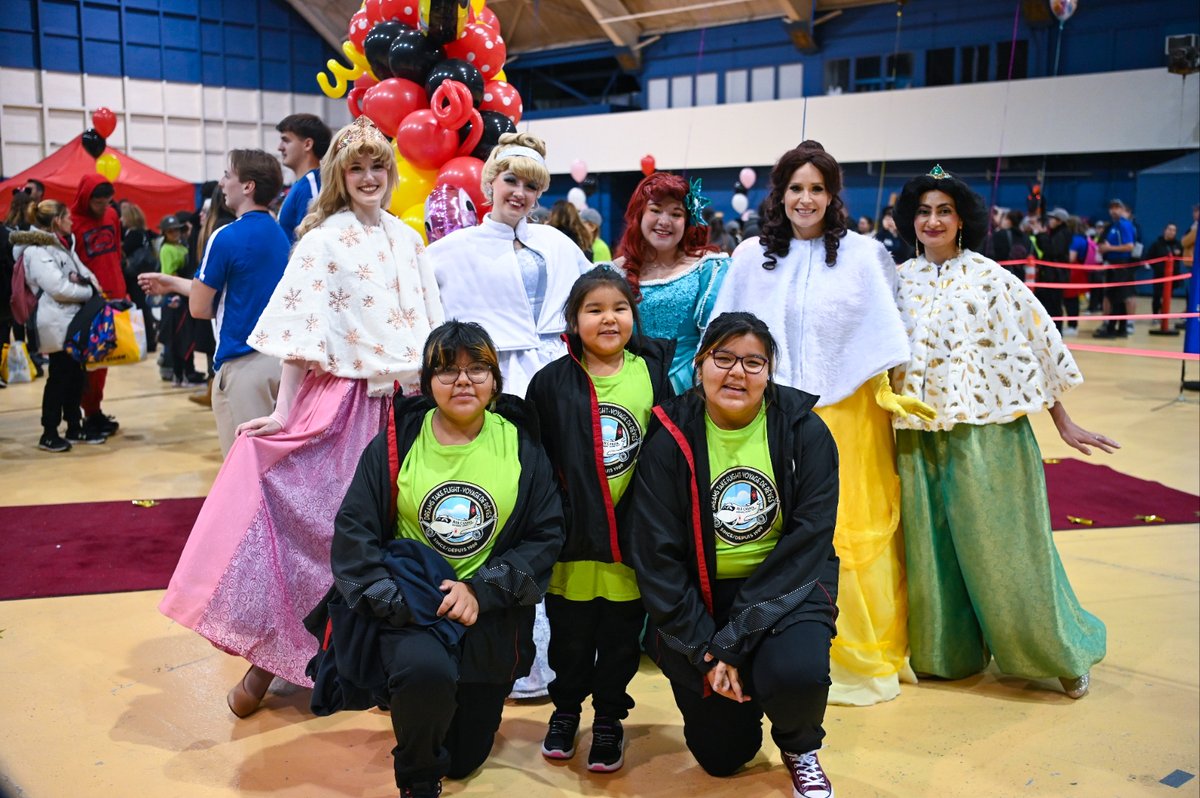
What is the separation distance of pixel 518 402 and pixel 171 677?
152 centimetres

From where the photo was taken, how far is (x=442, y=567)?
2.38 meters

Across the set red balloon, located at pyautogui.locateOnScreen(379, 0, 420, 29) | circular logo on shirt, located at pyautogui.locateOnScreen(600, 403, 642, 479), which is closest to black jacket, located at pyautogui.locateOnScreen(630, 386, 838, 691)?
circular logo on shirt, located at pyautogui.locateOnScreen(600, 403, 642, 479)

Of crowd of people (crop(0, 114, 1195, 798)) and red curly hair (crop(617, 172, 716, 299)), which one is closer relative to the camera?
crowd of people (crop(0, 114, 1195, 798))

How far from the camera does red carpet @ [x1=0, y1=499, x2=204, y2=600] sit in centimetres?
400

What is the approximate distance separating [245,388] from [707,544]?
1.75 meters

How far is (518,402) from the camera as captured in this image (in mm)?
2674

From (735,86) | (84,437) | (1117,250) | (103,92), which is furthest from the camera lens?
(103,92)

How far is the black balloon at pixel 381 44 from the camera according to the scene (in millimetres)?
5336

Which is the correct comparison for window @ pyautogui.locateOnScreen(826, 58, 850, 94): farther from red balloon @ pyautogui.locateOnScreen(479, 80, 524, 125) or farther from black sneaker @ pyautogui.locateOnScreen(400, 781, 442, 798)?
black sneaker @ pyautogui.locateOnScreen(400, 781, 442, 798)

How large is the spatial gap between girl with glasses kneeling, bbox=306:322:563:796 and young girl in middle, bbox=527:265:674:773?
0.12m

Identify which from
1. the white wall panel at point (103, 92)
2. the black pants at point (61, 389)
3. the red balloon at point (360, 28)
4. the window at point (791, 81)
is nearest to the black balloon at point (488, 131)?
the red balloon at point (360, 28)

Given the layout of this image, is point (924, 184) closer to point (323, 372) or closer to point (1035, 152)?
point (323, 372)

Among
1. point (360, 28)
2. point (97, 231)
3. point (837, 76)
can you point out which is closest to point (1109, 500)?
point (360, 28)

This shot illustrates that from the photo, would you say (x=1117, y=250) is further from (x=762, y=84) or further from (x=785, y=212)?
(x=785, y=212)
